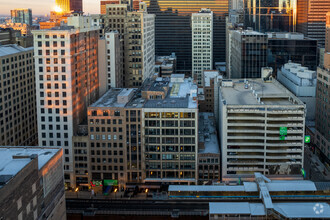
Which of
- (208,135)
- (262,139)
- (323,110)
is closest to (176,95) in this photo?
(208,135)

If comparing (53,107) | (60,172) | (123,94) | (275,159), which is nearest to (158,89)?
(123,94)

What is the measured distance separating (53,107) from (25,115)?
3676 cm

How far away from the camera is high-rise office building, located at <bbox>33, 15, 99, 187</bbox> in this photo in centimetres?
14500

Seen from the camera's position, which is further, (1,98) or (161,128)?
(1,98)

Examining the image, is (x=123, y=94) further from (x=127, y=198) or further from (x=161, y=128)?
(x=127, y=198)

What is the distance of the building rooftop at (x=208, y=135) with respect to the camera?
151 metres

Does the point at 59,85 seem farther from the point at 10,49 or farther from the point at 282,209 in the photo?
the point at 282,209

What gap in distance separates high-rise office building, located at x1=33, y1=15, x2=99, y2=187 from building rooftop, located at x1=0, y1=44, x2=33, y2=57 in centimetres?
2743

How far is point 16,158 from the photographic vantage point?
282 ft

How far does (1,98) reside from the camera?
16012cm

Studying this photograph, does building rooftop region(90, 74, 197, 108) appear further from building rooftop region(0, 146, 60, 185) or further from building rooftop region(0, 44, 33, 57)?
building rooftop region(0, 146, 60, 185)

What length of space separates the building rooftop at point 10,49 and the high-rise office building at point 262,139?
3374 inches

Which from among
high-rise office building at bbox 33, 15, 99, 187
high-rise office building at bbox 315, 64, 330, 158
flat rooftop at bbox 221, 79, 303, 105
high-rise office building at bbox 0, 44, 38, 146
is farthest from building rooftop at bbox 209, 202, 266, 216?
high-rise office building at bbox 0, 44, 38, 146

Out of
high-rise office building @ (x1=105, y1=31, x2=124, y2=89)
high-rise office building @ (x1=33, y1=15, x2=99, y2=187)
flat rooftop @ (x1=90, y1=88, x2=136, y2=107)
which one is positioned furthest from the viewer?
high-rise office building @ (x1=105, y1=31, x2=124, y2=89)
